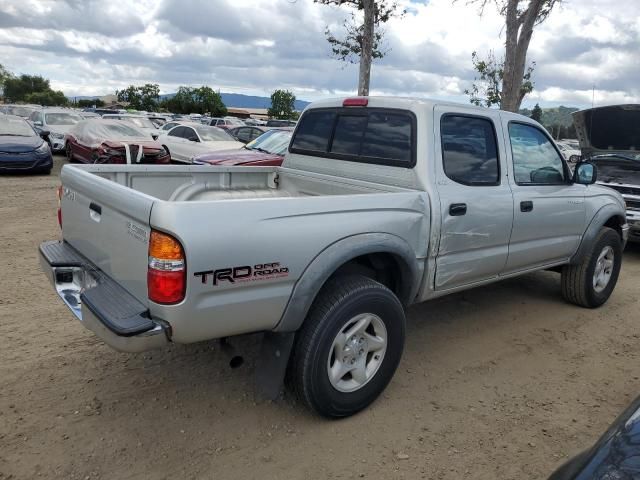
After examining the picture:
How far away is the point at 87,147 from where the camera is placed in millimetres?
13898

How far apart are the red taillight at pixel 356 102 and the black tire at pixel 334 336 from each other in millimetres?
1567

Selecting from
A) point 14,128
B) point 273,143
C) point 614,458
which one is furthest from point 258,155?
point 614,458

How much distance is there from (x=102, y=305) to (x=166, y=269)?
1.72 feet

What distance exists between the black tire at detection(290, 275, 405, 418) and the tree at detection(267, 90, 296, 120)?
55.9 metres

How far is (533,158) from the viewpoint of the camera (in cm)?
459

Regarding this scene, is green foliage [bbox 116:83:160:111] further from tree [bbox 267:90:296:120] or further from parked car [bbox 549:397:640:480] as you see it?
parked car [bbox 549:397:640:480]

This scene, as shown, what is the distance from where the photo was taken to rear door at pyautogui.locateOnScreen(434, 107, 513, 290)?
145 inches

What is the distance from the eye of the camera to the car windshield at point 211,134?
14.7 metres

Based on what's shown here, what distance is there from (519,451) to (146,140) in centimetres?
1261

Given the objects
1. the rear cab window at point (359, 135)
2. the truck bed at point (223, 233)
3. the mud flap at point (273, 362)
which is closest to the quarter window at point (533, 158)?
the rear cab window at point (359, 135)

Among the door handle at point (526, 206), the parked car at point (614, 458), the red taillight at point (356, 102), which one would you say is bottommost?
the parked car at point (614, 458)

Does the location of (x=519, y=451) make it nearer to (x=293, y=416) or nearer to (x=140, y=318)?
(x=293, y=416)

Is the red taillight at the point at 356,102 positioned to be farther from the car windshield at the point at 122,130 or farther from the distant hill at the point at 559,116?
the car windshield at the point at 122,130

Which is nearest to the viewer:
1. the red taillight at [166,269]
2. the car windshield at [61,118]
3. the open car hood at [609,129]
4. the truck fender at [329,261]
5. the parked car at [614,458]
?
the parked car at [614,458]
